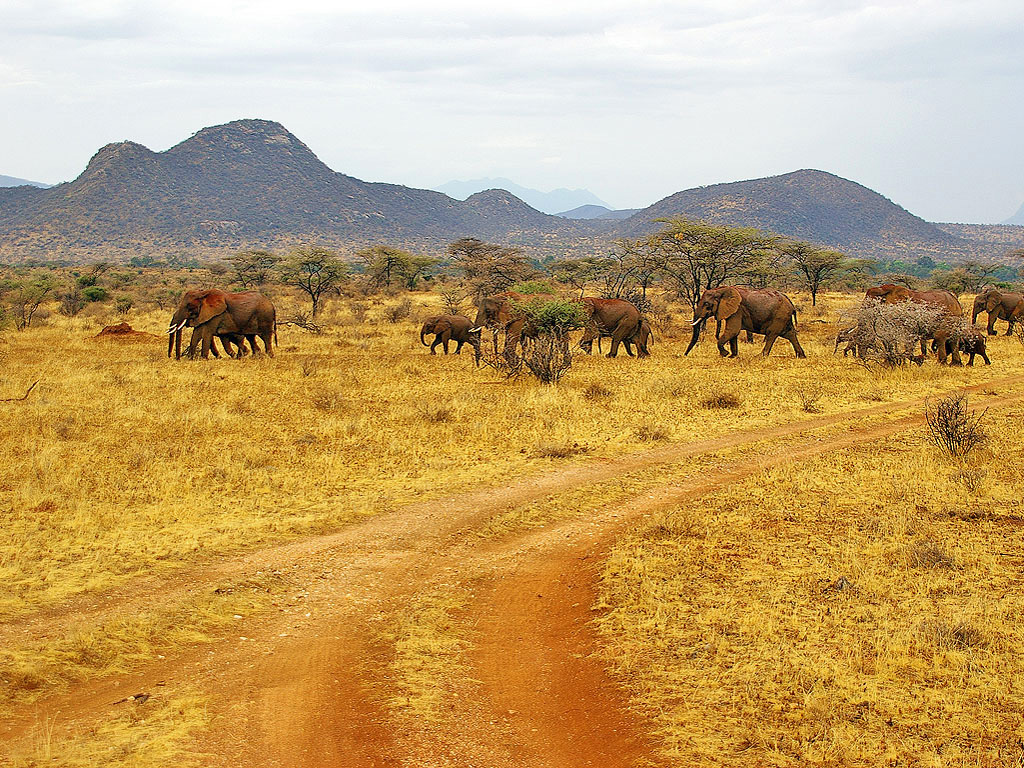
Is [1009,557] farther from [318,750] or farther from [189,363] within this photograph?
[189,363]

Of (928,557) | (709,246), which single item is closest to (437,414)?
(928,557)

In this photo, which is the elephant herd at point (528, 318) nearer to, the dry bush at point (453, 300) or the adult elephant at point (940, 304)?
the adult elephant at point (940, 304)

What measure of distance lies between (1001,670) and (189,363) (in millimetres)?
18480

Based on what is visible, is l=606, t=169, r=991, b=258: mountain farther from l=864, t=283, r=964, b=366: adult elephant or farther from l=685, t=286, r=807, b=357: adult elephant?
l=685, t=286, r=807, b=357: adult elephant

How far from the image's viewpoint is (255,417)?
14125 mm

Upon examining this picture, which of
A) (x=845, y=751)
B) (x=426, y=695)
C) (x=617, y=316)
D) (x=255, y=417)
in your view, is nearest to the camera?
(x=845, y=751)

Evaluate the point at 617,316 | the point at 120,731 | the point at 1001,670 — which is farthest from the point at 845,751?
the point at 617,316

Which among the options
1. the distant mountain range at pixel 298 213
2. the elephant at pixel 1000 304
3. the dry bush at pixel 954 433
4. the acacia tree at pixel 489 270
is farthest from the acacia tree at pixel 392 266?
the distant mountain range at pixel 298 213

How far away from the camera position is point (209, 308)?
20984 millimetres

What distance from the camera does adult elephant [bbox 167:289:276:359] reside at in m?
21.0

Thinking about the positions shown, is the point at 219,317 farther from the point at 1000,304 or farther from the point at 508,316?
the point at 1000,304

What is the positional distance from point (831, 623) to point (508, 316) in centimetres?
1507

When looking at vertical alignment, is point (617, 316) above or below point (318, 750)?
above

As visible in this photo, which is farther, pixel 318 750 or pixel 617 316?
pixel 617 316
